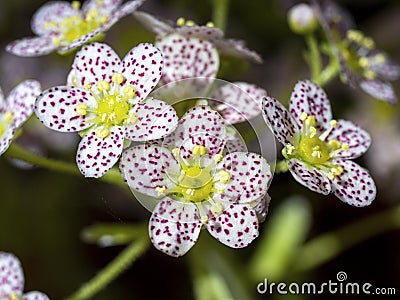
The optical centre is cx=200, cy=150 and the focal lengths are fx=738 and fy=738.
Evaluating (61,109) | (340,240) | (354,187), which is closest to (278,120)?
(354,187)

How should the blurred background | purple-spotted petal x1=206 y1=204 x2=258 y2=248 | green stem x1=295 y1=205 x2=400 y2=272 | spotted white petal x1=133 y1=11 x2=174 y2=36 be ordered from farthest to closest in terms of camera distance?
the blurred background, green stem x1=295 y1=205 x2=400 y2=272, spotted white petal x1=133 y1=11 x2=174 y2=36, purple-spotted petal x1=206 y1=204 x2=258 y2=248

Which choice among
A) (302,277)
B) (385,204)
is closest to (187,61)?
(302,277)

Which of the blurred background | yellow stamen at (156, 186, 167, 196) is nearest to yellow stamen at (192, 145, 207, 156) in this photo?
yellow stamen at (156, 186, 167, 196)

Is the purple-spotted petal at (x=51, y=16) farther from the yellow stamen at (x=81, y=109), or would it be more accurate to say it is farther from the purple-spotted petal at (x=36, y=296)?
the purple-spotted petal at (x=36, y=296)

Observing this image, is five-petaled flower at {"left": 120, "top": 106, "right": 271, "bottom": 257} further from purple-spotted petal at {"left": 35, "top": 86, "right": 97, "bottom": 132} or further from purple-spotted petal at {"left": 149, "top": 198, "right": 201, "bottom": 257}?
purple-spotted petal at {"left": 35, "top": 86, "right": 97, "bottom": 132}

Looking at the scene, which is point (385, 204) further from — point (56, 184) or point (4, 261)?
point (4, 261)

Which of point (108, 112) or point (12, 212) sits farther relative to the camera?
point (12, 212)

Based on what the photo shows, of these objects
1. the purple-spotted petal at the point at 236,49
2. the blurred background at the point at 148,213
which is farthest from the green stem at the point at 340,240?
the purple-spotted petal at the point at 236,49

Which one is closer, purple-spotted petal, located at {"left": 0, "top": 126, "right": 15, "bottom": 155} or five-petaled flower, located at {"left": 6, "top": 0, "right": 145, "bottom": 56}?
purple-spotted petal, located at {"left": 0, "top": 126, "right": 15, "bottom": 155}
